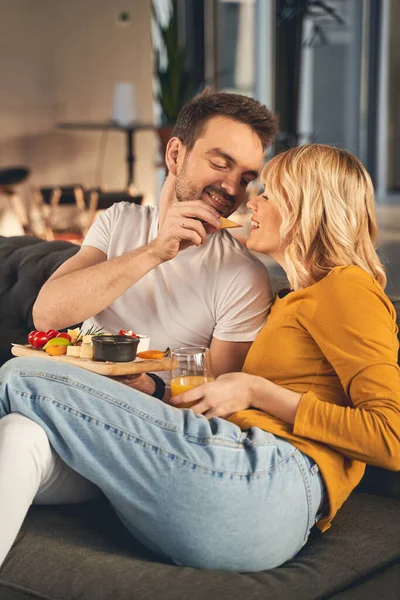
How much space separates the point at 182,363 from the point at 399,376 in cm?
44

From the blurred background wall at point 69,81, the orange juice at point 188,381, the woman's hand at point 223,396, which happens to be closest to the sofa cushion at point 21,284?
the orange juice at point 188,381

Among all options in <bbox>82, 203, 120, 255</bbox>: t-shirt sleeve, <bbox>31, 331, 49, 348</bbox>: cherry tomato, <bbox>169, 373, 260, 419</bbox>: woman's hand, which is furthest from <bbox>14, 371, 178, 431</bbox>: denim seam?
<bbox>82, 203, 120, 255</bbox>: t-shirt sleeve

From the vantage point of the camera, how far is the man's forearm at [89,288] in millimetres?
1986

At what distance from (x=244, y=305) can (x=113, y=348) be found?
0.39m

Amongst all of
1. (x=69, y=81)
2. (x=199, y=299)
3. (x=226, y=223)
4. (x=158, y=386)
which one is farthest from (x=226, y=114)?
(x=69, y=81)

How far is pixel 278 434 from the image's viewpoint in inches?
63.9

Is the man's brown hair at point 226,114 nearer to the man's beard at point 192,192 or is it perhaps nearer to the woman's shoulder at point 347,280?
the man's beard at point 192,192

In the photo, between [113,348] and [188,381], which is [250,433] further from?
[113,348]

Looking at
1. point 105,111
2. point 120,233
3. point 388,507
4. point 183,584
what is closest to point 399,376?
point 388,507

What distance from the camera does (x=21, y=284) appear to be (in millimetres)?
2586

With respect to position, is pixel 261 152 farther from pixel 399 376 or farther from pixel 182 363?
pixel 399 376

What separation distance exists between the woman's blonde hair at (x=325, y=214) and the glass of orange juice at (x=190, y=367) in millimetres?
240

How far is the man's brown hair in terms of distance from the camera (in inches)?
85.4

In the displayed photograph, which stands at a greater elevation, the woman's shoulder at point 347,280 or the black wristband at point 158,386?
the woman's shoulder at point 347,280
